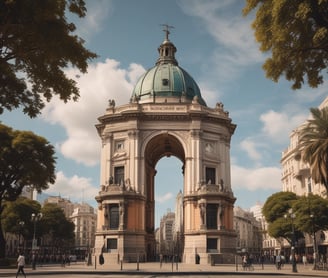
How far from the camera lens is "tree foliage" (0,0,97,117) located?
53.2 ft

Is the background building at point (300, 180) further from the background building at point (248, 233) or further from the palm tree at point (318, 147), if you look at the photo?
the background building at point (248, 233)

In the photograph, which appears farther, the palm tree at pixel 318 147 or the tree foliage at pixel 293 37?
the palm tree at pixel 318 147

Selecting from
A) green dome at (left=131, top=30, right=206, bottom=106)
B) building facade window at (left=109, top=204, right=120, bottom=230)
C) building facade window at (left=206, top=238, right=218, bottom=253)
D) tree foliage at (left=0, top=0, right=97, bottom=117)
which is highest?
green dome at (left=131, top=30, right=206, bottom=106)

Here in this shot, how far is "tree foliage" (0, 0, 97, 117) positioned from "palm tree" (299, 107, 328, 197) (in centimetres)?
2533

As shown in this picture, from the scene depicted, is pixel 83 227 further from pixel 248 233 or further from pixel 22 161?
pixel 22 161

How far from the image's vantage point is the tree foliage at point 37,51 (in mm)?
16219

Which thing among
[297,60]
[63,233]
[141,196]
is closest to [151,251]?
[141,196]

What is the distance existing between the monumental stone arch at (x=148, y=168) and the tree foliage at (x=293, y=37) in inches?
1526

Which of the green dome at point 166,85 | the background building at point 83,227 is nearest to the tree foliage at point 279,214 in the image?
the green dome at point 166,85

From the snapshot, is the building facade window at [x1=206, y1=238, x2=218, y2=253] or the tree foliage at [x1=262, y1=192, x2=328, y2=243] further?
the tree foliage at [x1=262, y1=192, x2=328, y2=243]

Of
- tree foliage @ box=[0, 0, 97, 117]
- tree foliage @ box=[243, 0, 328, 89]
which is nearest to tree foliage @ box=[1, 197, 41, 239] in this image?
tree foliage @ box=[0, 0, 97, 117]

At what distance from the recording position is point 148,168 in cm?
7562

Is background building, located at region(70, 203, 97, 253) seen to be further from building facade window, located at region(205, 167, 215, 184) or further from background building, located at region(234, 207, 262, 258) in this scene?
building facade window, located at region(205, 167, 215, 184)

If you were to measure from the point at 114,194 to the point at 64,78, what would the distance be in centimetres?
4419
